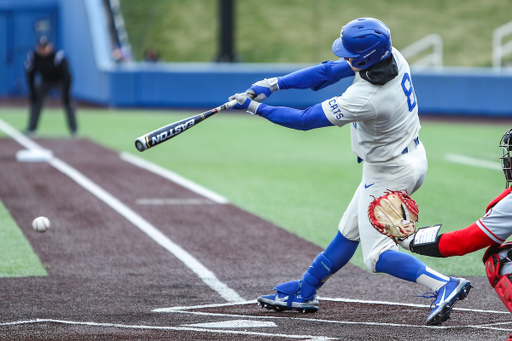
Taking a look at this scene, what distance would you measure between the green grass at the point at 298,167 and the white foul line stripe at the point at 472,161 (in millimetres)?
249

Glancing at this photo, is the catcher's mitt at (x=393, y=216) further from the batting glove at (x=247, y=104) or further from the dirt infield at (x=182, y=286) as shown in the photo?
the batting glove at (x=247, y=104)

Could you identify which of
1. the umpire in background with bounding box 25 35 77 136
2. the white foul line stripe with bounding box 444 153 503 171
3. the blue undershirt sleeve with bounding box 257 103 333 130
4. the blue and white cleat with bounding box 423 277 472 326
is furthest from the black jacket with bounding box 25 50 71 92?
the blue and white cleat with bounding box 423 277 472 326

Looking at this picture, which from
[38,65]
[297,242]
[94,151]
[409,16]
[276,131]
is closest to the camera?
[297,242]

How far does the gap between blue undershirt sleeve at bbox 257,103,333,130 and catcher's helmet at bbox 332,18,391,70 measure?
14.7 inches

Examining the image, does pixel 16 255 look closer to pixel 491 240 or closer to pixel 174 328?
pixel 174 328

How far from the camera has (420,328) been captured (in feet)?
14.4

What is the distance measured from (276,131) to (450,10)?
72.9ft

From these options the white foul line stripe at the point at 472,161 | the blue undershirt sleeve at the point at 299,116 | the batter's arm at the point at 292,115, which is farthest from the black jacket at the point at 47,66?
the blue undershirt sleeve at the point at 299,116

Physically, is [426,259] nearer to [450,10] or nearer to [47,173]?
[47,173]

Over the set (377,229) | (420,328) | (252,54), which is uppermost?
(377,229)

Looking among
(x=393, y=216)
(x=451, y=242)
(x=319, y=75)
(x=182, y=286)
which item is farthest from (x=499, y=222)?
(x=182, y=286)

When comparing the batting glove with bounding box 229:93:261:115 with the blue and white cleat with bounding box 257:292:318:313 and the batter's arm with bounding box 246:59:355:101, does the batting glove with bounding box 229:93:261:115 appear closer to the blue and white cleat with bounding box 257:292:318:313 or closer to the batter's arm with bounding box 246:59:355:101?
the batter's arm with bounding box 246:59:355:101

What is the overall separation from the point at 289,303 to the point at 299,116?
1.36m

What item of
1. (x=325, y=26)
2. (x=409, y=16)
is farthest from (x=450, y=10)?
(x=325, y=26)
